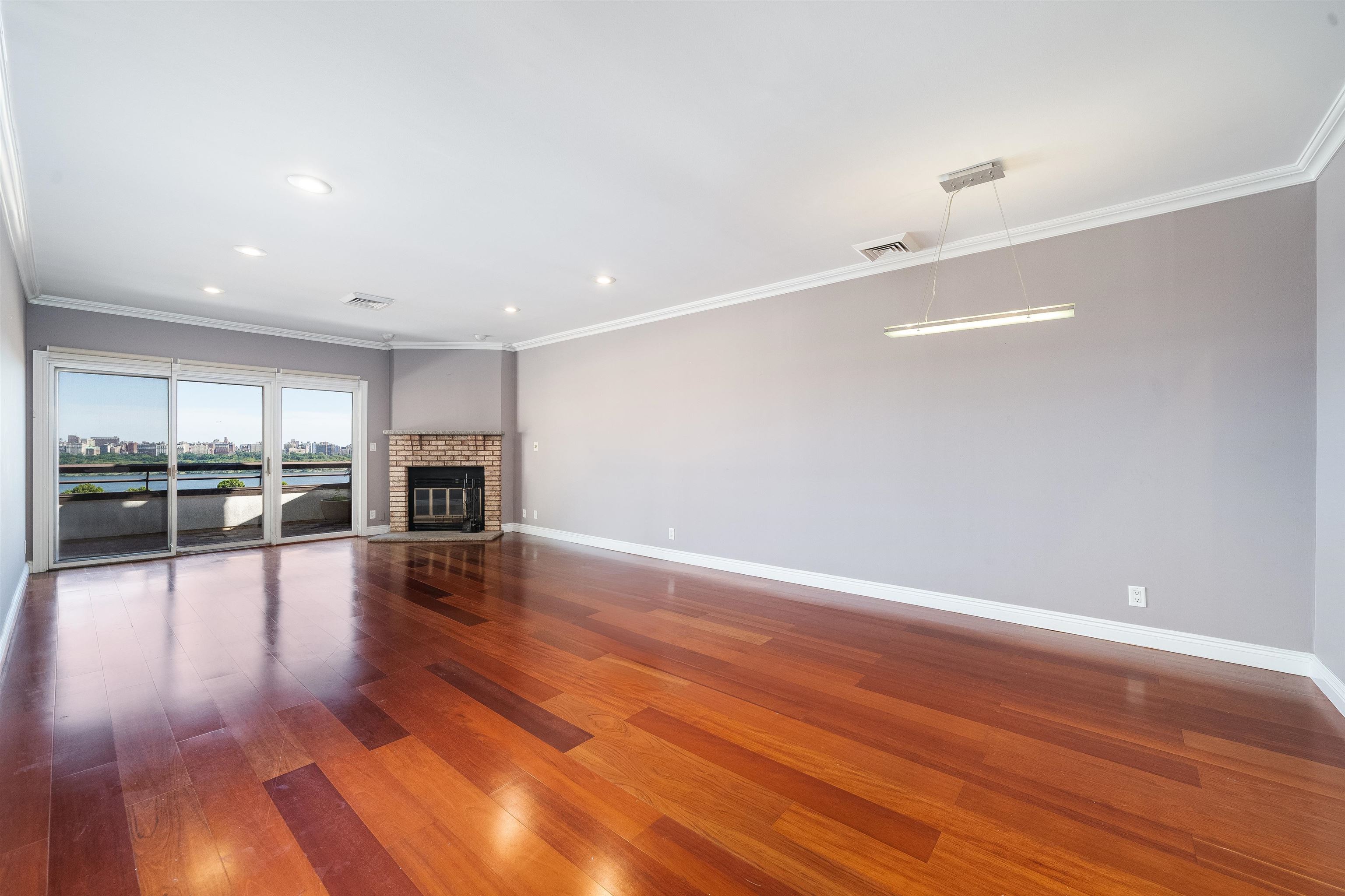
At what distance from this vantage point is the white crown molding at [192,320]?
5.36 metres

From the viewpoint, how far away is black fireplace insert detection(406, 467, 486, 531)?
7.69 meters

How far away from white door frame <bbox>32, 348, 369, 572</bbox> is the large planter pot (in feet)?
0.44

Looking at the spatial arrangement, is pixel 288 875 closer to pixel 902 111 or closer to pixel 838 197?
pixel 902 111

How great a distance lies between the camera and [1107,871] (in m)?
1.59

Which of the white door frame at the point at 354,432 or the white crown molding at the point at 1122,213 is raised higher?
the white crown molding at the point at 1122,213

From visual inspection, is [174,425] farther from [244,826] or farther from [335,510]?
[244,826]

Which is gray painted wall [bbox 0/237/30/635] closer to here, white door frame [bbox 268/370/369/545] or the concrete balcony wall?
the concrete balcony wall

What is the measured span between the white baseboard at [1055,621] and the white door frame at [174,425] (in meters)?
5.10

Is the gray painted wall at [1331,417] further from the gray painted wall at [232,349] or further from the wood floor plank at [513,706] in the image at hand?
the gray painted wall at [232,349]

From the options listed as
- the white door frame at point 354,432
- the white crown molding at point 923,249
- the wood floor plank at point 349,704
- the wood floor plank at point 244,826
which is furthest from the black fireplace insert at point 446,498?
the wood floor plank at point 244,826

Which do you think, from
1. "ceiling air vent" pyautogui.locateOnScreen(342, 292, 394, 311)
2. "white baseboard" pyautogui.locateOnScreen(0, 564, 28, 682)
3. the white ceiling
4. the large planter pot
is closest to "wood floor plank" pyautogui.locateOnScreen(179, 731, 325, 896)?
"white baseboard" pyautogui.locateOnScreen(0, 564, 28, 682)

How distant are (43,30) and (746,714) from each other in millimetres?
3816

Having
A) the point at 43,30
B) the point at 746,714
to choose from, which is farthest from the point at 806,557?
the point at 43,30

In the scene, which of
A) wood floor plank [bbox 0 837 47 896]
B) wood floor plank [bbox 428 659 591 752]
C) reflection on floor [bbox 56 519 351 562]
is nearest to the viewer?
wood floor plank [bbox 0 837 47 896]
